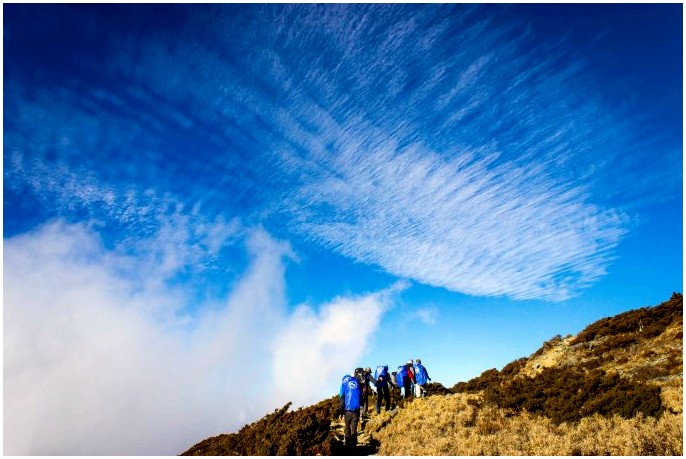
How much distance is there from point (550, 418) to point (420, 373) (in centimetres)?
661

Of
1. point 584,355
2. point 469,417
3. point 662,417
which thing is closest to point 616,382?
point 662,417

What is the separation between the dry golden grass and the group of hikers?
1.29m

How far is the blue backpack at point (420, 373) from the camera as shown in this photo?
18227 mm

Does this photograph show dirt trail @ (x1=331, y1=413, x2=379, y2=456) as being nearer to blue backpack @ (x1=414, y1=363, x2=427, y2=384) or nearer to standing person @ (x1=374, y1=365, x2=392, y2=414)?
standing person @ (x1=374, y1=365, x2=392, y2=414)

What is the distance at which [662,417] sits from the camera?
10445 millimetres

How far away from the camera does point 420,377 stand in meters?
18.3

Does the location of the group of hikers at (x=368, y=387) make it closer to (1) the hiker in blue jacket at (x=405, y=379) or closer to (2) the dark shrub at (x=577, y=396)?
(1) the hiker in blue jacket at (x=405, y=379)

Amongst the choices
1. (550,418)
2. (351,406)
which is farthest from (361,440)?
(550,418)

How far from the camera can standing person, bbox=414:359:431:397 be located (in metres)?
18.2

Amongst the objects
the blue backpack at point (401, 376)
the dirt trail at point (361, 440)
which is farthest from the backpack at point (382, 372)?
the blue backpack at point (401, 376)

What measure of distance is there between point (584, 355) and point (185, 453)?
69.3 ft

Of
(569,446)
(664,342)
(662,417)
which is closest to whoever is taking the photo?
(569,446)

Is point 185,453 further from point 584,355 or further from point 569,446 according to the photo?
point 584,355

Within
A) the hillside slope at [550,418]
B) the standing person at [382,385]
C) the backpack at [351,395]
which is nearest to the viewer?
the hillside slope at [550,418]
